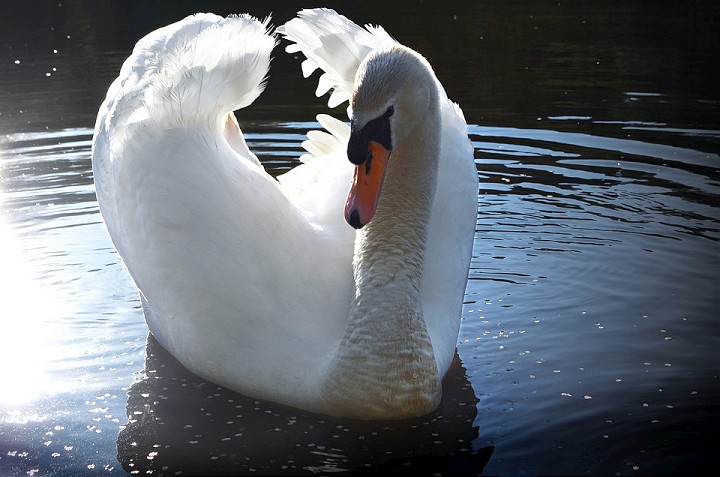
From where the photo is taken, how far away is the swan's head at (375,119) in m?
5.11

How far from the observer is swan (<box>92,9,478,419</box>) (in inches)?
211

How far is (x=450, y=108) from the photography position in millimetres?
7230

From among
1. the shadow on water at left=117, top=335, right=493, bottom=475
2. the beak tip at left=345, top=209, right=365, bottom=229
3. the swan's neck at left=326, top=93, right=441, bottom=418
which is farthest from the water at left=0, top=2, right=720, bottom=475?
the beak tip at left=345, top=209, right=365, bottom=229

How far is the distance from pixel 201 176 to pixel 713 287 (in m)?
3.46

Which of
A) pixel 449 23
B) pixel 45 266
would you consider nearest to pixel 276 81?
pixel 449 23

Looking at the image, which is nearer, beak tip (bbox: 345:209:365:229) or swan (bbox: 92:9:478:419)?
beak tip (bbox: 345:209:365:229)

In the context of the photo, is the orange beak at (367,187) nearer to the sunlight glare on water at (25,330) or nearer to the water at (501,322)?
the water at (501,322)

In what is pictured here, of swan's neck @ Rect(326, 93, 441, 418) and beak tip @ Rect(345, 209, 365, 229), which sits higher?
beak tip @ Rect(345, 209, 365, 229)

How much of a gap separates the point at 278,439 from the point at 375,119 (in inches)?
63.2

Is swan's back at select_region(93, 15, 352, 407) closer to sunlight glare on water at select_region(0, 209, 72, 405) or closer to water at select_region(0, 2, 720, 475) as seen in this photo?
water at select_region(0, 2, 720, 475)

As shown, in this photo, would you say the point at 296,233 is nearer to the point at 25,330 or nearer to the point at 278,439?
the point at 278,439

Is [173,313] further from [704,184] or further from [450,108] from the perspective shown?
[704,184]

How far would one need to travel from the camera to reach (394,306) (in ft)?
Result: 17.8

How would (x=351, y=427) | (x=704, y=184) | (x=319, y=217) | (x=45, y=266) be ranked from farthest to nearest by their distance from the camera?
(x=704, y=184)
(x=45, y=266)
(x=319, y=217)
(x=351, y=427)
